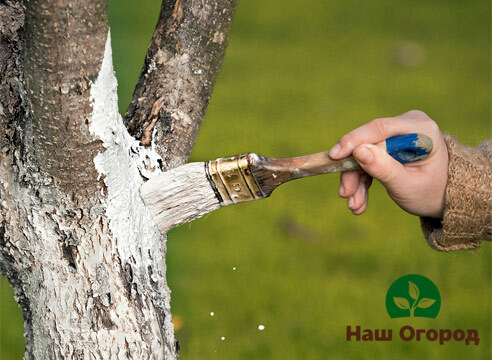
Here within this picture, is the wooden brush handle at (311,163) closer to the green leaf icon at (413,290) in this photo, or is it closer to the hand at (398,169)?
the hand at (398,169)

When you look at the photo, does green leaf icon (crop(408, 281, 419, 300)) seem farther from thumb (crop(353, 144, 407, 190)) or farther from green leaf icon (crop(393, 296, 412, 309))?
thumb (crop(353, 144, 407, 190))

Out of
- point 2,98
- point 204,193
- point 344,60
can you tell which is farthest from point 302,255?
point 344,60

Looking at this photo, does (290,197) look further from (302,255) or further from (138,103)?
(138,103)

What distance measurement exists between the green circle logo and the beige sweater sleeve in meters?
0.47

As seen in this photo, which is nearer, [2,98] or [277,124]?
[2,98]

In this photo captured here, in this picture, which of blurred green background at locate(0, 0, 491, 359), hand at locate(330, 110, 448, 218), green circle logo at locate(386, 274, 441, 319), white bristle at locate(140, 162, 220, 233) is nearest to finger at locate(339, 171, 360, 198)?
hand at locate(330, 110, 448, 218)

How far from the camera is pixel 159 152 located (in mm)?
1115

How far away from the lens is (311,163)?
1088 mm

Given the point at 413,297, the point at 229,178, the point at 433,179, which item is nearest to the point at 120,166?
the point at 229,178

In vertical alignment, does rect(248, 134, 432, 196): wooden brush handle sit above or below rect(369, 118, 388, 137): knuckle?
below

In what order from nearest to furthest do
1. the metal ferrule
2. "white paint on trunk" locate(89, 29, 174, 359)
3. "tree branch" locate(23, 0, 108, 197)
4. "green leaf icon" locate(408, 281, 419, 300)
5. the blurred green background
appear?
1. "tree branch" locate(23, 0, 108, 197)
2. "white paint on trunk" locate(89, 29, 174, 359)
3. the metal ferrule
4. "green leaf icon" locate(408, 281, 419, 300)
5. the blurred green background

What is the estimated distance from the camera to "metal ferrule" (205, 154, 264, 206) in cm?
107

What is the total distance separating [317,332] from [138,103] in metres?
1.49

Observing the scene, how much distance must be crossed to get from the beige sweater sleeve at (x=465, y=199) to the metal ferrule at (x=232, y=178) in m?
0.36
